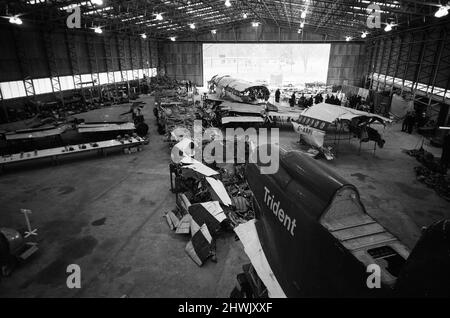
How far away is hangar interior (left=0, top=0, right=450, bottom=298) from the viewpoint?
13.3ft

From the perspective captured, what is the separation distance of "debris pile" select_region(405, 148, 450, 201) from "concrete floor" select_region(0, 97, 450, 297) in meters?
0.37

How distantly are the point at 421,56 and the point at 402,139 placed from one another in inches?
411

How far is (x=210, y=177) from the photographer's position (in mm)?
10672

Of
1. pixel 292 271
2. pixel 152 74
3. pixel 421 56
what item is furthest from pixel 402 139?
pixel 152 74

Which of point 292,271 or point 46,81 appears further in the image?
point 46,81

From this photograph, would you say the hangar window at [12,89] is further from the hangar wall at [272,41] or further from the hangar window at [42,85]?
the hangar wall at [272,41]

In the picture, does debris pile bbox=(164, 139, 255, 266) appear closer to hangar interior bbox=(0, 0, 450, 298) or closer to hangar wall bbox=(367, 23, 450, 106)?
hangar interior bbox=(0, 0, 450, 298)

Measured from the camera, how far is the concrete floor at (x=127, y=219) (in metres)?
6.88

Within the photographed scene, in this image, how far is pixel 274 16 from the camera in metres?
36.8

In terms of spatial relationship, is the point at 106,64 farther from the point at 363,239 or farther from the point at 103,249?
the point at 363,239

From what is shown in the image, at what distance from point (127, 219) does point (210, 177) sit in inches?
135

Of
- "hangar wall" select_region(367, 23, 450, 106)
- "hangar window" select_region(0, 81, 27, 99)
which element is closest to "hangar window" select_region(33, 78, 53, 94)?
"hangar window" select_region(0, 81, 27, 99)

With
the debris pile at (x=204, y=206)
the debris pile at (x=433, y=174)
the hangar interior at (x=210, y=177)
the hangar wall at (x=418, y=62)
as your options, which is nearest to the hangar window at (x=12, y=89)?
the hangar interior at (x=210, y=177)

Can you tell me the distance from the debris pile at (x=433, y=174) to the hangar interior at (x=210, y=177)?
8 cm
